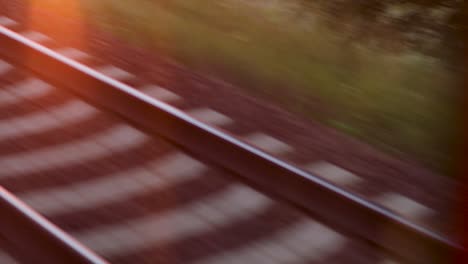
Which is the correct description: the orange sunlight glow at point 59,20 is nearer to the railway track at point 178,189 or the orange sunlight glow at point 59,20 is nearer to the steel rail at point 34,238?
the railway track at point 178,189

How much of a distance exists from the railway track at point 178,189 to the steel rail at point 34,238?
34 centimetres

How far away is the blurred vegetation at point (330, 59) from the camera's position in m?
6.89

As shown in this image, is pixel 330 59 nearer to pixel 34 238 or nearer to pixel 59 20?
pixel 59 20

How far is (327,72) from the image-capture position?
7875mm

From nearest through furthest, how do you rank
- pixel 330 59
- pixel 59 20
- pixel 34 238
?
1. pixel 34 238
2. pixel 330 59
3. pixel 59 20

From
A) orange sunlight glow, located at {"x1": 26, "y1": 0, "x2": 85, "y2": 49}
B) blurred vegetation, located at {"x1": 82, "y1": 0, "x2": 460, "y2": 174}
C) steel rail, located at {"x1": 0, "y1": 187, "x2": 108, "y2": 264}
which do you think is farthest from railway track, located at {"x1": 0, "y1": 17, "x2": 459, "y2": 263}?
orange sunlight glow, located at {"x1": 26, "y1": 0, "x2": 85, "y2": 49}

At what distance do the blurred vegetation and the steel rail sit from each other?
2.98 metres

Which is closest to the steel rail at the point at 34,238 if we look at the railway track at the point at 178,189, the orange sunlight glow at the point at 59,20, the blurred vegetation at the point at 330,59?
the railway track at the point at 178,189

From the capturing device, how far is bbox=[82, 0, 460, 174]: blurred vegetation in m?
6.89

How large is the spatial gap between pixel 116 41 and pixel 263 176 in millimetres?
3942

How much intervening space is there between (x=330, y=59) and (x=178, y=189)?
9.73 feet

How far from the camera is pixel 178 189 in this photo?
570 centimetres

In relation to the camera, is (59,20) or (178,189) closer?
(178,189)

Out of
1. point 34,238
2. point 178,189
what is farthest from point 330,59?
point 34,238
